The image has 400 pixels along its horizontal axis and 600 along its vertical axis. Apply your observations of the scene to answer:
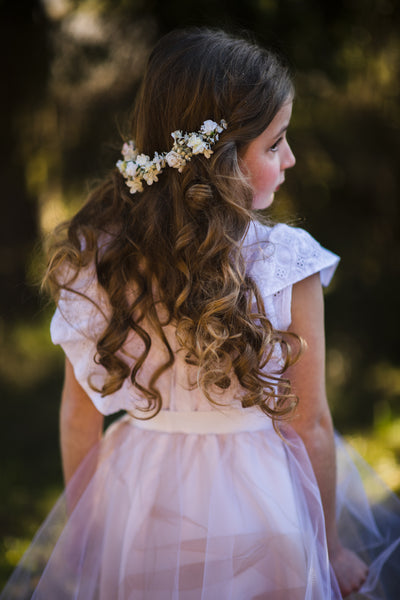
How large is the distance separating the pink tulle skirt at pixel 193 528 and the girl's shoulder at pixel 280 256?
361mm

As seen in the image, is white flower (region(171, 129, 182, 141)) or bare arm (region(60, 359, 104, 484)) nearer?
white flower (region(171, 129, 182, 141))

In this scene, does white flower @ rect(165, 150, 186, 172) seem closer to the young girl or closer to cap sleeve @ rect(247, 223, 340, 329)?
the young girl

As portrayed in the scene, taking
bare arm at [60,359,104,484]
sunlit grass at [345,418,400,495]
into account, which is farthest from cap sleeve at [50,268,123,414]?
sunlit grass at [345,418,400,495]

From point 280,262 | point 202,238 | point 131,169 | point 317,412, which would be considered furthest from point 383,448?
point 131,169

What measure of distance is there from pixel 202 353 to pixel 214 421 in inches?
8.4

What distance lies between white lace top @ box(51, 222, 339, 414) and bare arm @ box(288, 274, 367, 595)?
0.14ft

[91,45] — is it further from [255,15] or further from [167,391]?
Answer: [167,391]

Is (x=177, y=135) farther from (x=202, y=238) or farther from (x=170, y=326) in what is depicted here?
(x=170, y=326)

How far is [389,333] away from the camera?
376 cm

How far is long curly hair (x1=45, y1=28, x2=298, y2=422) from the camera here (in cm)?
115

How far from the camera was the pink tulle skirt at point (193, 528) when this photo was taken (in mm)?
1173

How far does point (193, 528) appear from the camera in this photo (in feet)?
3.96

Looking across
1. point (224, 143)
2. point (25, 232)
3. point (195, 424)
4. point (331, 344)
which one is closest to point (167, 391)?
point (195, 424)

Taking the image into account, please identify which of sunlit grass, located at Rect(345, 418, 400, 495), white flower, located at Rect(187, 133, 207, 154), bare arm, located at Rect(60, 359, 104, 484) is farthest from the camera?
sunlit grass, located at Rect(345, 418, 400, 495)
